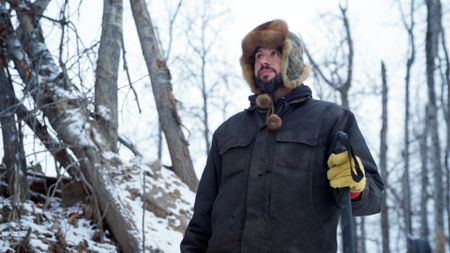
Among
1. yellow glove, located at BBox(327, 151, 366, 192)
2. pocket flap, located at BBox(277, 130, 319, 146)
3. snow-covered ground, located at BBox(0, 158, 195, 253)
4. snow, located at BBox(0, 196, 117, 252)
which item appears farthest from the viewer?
snow-covered ground, located at BBox(0, 158, 195, 253)

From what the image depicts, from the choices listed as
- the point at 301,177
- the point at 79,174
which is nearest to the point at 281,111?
the point at 301,177

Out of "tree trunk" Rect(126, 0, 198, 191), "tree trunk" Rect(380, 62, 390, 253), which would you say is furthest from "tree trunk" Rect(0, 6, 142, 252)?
"tree trunk" Rect(380, 62, 390, 253)

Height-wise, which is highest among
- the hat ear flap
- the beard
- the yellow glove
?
the hat ear flap

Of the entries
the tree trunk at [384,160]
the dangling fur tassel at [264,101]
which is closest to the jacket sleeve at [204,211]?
the dangling fur tassel at [264,101]

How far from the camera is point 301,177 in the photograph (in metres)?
2.54

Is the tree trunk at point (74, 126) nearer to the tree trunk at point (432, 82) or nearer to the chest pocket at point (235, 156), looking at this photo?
the chest pocket at point (235, 156)

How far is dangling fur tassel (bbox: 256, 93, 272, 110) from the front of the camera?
2814 mm

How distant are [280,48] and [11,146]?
153 inches

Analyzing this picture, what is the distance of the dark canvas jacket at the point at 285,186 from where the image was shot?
249 cm

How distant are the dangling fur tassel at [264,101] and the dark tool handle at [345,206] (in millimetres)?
469

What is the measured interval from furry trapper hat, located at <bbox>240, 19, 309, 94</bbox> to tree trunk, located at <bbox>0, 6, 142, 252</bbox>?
9.90 ft

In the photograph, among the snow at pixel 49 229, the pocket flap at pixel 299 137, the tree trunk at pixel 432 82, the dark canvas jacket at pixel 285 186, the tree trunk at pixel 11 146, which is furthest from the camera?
the tree trunk at pixel 432 82

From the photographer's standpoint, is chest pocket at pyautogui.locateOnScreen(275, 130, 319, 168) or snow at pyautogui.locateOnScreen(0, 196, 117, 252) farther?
snow at pyautogui.locateOnScreen(0, 196, 117, 252)

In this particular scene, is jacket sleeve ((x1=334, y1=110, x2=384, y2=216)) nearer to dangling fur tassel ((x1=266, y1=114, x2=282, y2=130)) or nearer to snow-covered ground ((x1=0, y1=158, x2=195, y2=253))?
dangling fur tassel ((x1=266, y1=114, x2=282, y2=130))
